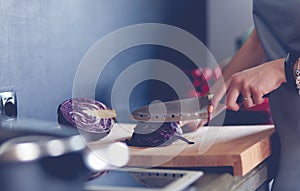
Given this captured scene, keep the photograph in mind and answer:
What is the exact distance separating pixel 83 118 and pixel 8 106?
0.20 m

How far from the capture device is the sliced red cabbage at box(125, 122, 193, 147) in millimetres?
1091

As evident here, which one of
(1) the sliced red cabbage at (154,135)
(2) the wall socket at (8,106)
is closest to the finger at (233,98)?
(1) the sliced red cabbage at (154,135)

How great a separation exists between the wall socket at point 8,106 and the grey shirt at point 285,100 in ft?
1.99

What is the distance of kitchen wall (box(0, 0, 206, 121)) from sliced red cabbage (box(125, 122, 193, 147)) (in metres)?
0.35

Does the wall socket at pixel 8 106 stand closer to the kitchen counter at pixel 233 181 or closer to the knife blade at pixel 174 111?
the knife blade at pixel 174 111

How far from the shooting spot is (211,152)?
3.31 feet

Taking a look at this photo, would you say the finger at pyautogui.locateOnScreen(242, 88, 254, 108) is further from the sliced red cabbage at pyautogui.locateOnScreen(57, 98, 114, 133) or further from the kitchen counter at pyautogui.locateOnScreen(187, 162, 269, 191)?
the sliced red cabbage at pyautogui.locateOnScreen(57, 98, 114, 133)

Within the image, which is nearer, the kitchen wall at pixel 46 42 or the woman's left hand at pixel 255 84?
the woman's left hand at pixel 255 84

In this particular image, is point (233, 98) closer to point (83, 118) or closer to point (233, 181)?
point (233, 181)

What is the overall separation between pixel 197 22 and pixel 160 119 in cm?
140

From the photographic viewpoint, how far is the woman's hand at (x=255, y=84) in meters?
1.10

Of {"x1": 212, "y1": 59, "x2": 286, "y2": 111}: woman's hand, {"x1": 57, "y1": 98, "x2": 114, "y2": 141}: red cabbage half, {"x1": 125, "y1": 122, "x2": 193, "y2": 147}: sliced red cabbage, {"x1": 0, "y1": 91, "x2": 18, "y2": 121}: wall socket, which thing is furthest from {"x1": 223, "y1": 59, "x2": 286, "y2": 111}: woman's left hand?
{"x1": 0, "y1": 91, "x2": 18, "y2": 121}: wall socket

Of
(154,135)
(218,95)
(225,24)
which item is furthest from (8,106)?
(225,24)

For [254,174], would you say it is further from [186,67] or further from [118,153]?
[186,67]
